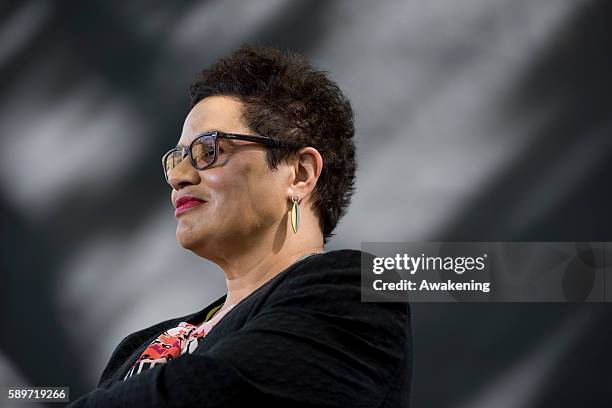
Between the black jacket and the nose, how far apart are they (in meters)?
0.27

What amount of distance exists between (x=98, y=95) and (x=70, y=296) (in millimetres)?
556

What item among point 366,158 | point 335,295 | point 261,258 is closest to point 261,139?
point 261,258

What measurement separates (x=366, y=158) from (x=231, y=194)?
856 mm

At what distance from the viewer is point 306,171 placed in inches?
52.6

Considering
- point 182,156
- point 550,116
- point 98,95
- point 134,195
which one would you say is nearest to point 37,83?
point 98,95

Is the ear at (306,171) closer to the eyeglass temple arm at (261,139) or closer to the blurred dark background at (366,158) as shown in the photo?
the eyeglass temple arm at (261,139)

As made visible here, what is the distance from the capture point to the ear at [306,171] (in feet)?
4.33

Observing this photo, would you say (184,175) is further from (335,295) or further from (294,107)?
(335,295)

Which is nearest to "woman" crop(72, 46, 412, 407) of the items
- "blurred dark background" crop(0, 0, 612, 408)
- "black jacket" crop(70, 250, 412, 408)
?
"black jacket" crop(70, 250, 412, 408)

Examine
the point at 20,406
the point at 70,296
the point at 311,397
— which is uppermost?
the point at 70,296

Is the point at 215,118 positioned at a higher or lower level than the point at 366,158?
lower

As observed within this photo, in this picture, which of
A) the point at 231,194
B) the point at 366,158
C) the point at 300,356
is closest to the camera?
the point at 300,356

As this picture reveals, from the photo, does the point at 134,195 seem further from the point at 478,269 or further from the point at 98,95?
the point at 478,269

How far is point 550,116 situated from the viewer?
205 centimetres
